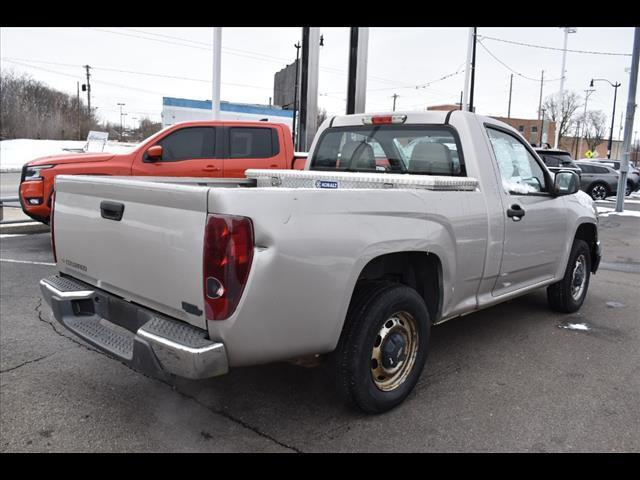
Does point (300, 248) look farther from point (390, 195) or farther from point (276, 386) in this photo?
point (276, 386)

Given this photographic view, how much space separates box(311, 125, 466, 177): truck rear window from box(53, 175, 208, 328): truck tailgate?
86.3 inches

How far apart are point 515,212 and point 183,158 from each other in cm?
600

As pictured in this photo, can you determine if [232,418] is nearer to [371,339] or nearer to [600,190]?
[371,339]

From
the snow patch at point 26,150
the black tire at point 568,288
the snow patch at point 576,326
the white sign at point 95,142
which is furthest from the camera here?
the snow patch at point 26,150

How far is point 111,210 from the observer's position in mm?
3002

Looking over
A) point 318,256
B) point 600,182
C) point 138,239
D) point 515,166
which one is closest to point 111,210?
point 138,239

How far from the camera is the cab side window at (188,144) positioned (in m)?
8.69

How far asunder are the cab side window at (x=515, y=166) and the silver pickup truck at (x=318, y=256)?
18 millimetres

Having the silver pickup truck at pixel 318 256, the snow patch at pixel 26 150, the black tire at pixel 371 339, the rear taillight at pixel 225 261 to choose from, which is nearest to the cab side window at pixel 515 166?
the silver pickup truck at pixel 318 256

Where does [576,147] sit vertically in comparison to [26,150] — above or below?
above

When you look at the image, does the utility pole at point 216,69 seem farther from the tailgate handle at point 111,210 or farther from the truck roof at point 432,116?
the tailgate handle at point 111,210

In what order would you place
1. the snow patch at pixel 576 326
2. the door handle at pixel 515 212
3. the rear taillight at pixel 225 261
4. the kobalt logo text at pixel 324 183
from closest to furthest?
the rear taillight at pixel 225 261
the door handle at pixel 515 212
the kobalt logo text at pixel 324 183
the snow patch at pixel 576 326

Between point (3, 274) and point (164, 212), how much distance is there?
5.06 m

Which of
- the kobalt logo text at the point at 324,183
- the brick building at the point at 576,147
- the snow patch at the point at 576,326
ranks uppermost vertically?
the brick building at the point at 576,147
